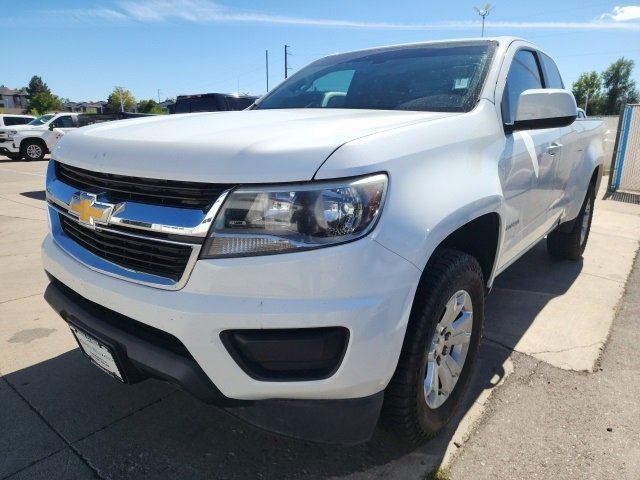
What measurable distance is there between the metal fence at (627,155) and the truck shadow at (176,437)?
863cm

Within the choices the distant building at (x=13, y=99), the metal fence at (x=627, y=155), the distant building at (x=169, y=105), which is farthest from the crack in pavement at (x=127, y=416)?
the distant building at (x=13, y=99)

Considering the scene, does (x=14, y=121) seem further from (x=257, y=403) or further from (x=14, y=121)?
(x=257, y=403)

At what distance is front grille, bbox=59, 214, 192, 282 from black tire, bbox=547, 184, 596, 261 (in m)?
3.91

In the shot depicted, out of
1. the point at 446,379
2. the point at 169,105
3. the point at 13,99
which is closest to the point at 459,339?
the point at 446,379

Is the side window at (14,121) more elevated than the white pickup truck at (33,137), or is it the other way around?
the side window at (14,121)

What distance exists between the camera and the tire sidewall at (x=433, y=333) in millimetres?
1754

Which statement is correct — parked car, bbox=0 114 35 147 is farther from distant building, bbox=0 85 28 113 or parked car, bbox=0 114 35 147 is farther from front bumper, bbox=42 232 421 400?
distant building, bbox=0 85 28 113

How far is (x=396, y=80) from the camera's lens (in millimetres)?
2777

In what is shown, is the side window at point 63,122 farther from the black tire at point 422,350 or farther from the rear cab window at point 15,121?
the black tire at point 422,350

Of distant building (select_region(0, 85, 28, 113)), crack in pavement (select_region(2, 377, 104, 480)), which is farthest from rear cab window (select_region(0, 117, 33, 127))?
distant building (select_region(0, 85, 28, 113))

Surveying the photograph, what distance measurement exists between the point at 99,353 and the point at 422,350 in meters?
1.24

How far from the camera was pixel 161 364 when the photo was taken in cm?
161

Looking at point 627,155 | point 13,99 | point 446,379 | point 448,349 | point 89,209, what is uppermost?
point 13,99

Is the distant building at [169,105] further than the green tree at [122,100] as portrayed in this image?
No
